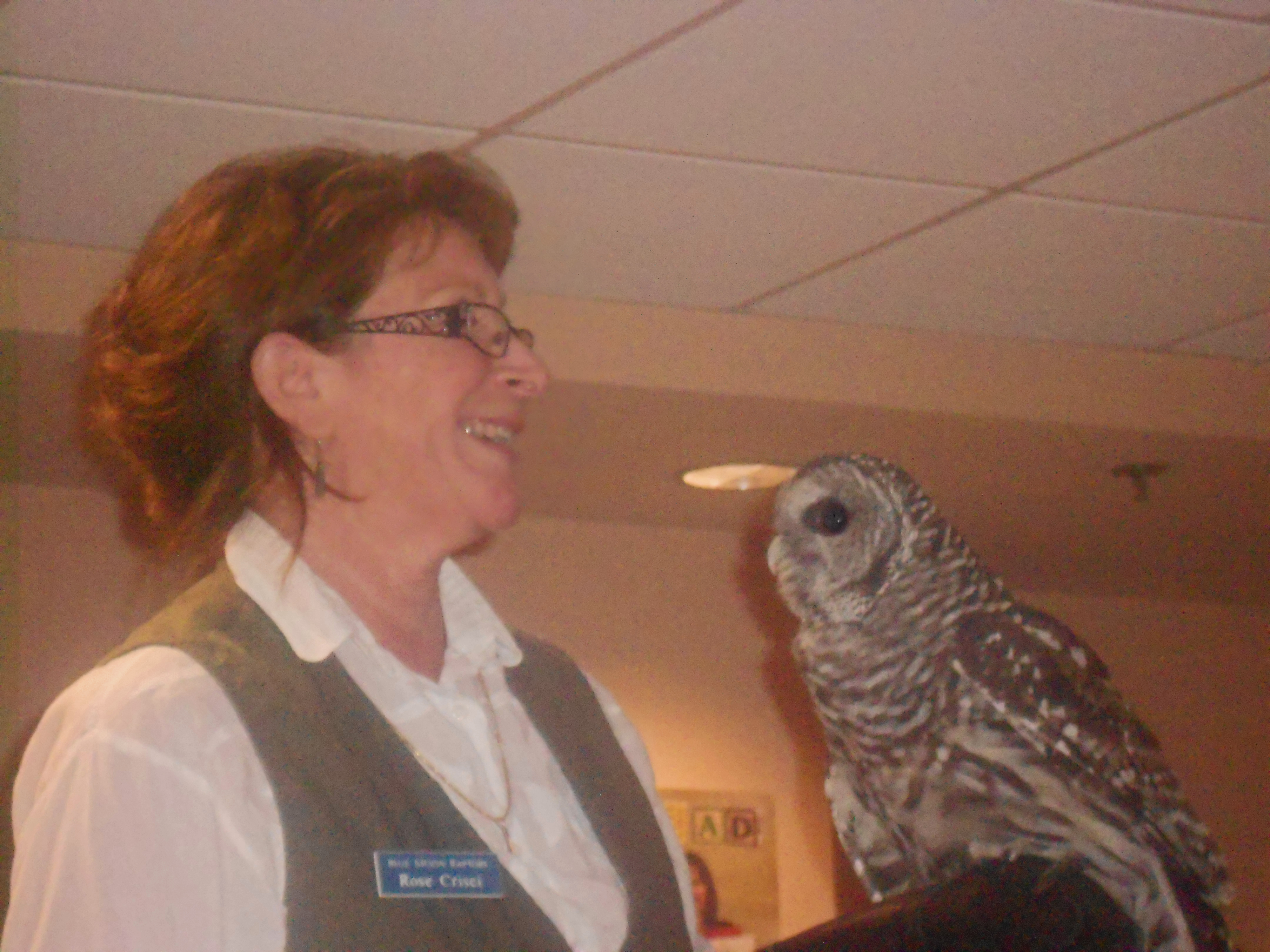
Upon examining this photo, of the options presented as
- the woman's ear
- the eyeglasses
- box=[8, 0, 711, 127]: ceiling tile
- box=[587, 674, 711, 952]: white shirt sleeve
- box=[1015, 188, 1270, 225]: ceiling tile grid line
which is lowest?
box=[587, 674, 711, 952]: white shirt sleeve

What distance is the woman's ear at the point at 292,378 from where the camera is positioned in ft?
4.17

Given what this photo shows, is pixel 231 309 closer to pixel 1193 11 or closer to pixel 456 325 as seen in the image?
pixel 456 325

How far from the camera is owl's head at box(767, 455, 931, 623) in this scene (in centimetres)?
145

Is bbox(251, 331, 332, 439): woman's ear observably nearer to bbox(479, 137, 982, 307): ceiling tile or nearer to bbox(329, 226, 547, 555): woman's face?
bbox(329, 226, 547, 555): woman's face

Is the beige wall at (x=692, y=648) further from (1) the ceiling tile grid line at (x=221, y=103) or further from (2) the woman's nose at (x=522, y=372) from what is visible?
(2) the woman's nose at (x=522, y=372)

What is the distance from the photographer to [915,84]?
2.18 metres

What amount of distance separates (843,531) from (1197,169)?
1.44 m

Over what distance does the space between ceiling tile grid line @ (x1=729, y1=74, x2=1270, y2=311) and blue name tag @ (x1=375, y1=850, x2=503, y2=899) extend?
1.78 metres

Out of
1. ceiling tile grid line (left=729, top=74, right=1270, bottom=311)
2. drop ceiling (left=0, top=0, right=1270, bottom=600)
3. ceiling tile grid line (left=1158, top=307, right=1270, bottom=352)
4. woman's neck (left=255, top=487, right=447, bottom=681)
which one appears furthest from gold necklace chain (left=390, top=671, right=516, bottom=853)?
ceiling tile grid line (left=1158, top=307, right=1270, bottom=352)

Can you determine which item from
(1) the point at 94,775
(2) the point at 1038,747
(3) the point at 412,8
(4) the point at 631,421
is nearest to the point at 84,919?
(1) the point at 94,775

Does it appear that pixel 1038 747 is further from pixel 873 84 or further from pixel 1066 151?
pixel 1066 151

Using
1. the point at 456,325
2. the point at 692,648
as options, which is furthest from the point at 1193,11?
the point at 692,648

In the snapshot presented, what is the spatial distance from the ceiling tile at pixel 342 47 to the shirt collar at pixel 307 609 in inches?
36.9

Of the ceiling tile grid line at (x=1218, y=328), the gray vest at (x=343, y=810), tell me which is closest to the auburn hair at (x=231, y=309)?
the gray vest at (x=343, y=810)
